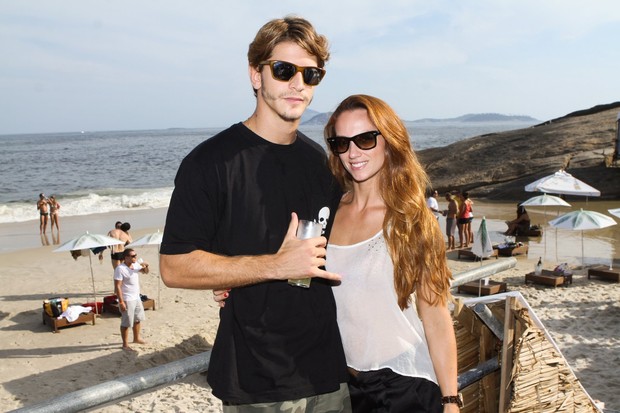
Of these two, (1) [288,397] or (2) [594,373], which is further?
(2) [594,373]

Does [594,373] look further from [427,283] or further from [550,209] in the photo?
[550,209]

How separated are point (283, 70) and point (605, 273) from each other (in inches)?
570

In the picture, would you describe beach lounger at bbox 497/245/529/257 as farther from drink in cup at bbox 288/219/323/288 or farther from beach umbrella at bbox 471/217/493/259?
drink in cup at bbox 288/219/323/288

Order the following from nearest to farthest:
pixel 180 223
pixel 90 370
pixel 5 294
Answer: pixel 180 223, pixel 90 370, pixel 5 294

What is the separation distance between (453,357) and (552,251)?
60.3 feet

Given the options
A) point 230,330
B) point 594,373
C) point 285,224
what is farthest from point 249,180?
point 594,373

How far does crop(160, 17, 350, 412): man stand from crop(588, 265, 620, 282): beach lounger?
14092 millimetres

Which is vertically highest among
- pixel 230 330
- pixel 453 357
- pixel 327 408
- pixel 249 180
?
pixel 249 180

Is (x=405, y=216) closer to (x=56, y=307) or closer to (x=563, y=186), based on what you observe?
(x=56, y=307)

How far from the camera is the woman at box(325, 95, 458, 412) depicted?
7.70 ft

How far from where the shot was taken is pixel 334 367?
2.34 meters

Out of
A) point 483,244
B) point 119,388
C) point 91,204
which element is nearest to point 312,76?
point 119,388

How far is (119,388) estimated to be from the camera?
2.11m

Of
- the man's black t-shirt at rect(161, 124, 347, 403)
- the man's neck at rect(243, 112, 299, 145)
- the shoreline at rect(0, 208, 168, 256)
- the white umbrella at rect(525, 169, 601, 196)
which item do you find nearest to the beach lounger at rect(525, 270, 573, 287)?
the white umbrella at rect(525, 169, 601, 196)
